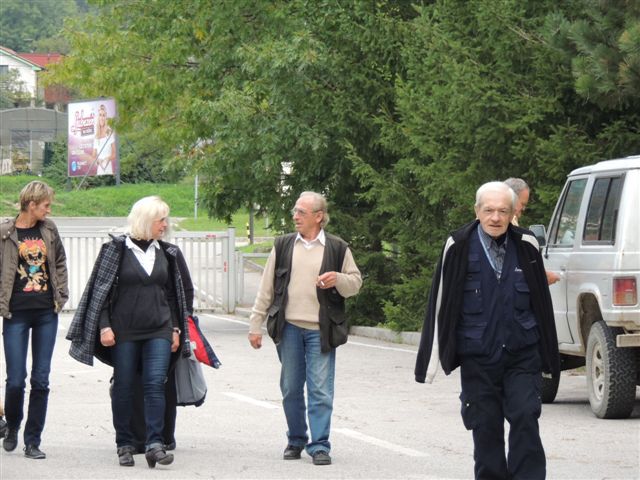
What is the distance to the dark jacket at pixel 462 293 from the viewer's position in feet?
23.5

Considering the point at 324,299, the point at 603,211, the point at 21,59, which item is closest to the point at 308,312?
the point at 324,299

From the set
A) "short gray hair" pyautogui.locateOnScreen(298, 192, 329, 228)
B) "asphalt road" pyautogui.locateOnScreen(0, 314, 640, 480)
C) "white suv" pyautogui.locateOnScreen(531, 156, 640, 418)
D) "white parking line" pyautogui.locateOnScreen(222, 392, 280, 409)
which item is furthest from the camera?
"white parking line" pyautogui.locateOnScreen(222, 392, 280, 409)

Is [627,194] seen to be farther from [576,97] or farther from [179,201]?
[179,201]

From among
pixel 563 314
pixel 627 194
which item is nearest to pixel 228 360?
pixel 563 314

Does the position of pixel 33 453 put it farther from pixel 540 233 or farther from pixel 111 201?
pixel 111 201

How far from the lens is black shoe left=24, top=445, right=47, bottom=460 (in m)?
9.70

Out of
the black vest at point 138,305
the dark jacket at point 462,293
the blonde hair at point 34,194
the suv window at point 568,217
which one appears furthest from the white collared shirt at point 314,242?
the suv window at point 568,217

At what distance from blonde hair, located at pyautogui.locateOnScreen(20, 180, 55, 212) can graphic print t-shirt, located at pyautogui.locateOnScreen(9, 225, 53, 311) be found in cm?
21

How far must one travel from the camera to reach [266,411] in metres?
12.7

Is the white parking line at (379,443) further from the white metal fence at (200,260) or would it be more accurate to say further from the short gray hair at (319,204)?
the white metal fence at (200,260)

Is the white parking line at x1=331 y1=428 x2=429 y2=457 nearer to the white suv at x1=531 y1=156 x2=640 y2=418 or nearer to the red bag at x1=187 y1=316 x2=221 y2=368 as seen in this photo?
the red bag at x1=187 y1=316 x2=221 y2=368

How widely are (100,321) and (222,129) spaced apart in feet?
50.1

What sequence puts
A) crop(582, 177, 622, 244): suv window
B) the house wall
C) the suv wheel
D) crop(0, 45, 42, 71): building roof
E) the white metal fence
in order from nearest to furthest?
the suv wheel < crop(582, 177, 622, 244): suv window < the white metal fence < crop(0, 45, 42, 71): building roof < the house wall

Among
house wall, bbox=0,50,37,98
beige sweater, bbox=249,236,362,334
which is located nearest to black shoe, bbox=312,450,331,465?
beige sweater, bbox=249,236,362,334
